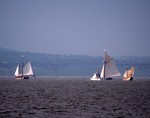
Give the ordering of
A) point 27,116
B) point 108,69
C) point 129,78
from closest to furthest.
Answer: point 27,116 → point 108,69 → point 129,78

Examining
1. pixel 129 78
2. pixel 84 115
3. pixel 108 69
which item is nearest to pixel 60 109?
pixel 84 115

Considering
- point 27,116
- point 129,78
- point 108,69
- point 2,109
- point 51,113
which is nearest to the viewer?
point 27,116

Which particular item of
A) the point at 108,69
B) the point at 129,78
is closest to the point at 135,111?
the point at 108,69

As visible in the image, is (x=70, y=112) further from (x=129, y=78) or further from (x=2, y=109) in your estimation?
(x=129, y=78)

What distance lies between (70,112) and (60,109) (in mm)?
3206

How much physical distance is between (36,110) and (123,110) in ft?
35.3

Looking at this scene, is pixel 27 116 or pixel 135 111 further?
pixel 135 111

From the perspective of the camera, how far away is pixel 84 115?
42125 millimetres

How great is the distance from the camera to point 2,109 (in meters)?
47.1

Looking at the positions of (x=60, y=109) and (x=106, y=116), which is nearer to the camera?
(x=106, y=116)

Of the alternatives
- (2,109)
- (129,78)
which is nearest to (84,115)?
(2,109)

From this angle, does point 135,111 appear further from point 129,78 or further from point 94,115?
point 129,78

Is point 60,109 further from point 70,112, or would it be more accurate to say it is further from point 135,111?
point 135,111

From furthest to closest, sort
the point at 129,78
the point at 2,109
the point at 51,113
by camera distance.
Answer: the point at 129,78
the point at 2,109
the point at 51,113
